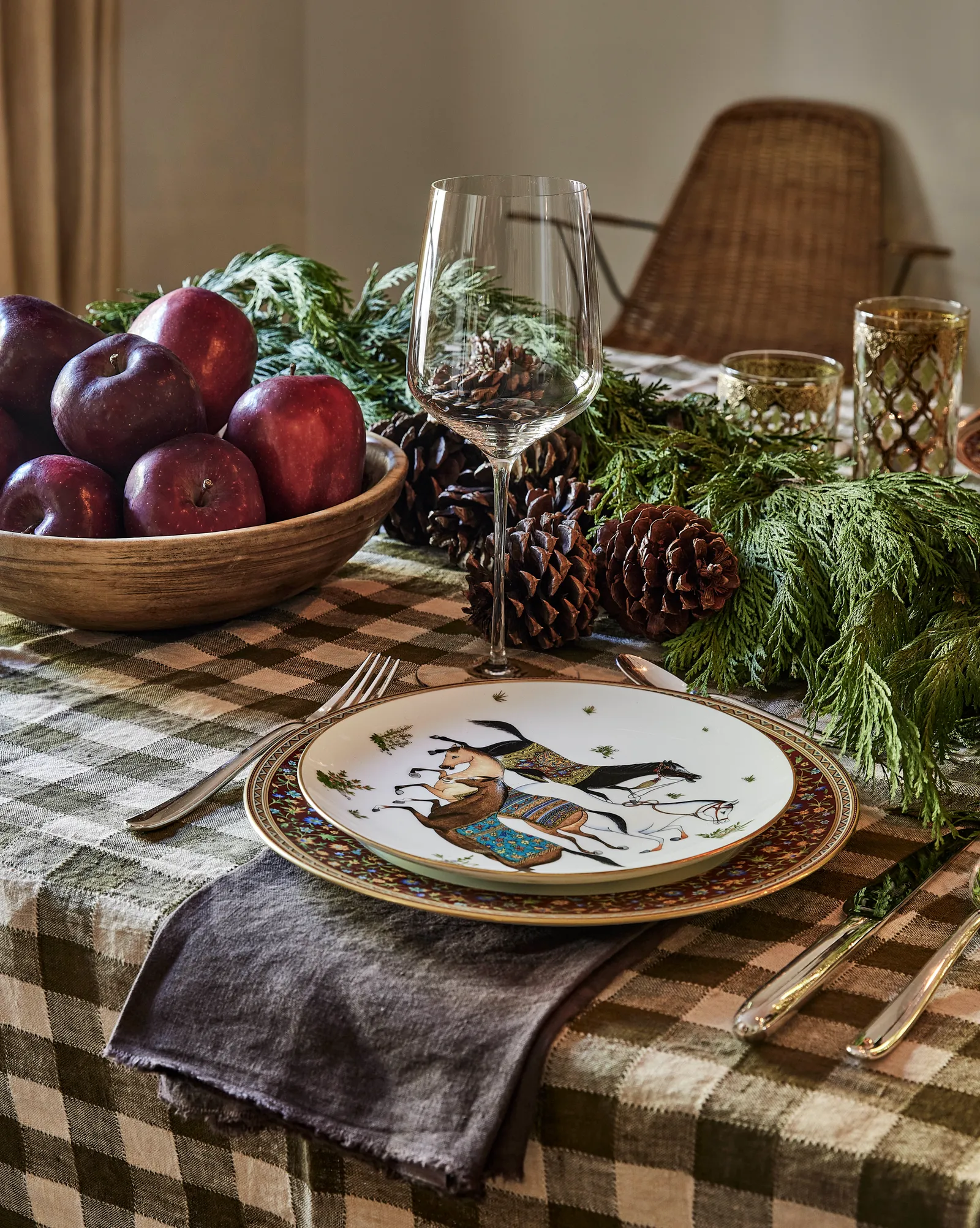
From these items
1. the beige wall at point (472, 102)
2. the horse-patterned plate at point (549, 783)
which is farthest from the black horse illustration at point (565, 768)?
the beige wall at point (472, 102)

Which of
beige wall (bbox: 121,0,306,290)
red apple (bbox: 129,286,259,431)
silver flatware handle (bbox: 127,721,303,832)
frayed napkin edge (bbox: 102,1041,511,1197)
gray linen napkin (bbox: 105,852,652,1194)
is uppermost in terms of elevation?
beige wall (bbox: 121,0,306,290)

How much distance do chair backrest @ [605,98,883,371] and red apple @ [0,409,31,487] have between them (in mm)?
2181

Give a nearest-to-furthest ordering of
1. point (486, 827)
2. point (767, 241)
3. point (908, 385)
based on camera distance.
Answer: point (486, 827) → point (908, 385) → point (767, 241)

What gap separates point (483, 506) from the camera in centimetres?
94

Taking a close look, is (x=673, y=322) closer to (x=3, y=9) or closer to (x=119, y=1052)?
(x=3, y=9)

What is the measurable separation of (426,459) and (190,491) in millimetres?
241

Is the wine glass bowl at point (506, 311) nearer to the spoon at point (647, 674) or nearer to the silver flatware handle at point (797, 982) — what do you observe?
the spoon at point (647, 674)

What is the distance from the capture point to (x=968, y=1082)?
426 millimetres

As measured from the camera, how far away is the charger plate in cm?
49

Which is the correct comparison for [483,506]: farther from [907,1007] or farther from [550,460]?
[907,1007]

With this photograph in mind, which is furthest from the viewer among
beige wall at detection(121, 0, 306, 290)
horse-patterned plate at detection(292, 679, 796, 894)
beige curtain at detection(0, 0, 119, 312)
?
beige wall at detection(121, 0, 306, 290)

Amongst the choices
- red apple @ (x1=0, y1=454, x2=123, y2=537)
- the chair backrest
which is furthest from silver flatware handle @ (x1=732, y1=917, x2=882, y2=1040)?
the chair backrest

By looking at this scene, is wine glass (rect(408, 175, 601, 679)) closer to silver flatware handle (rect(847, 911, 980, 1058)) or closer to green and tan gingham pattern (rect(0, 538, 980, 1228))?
green and tan gingham pattern (rect(0, 538, 980, 1228))

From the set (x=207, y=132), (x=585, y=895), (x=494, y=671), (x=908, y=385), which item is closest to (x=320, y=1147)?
(x=585, y=895)
